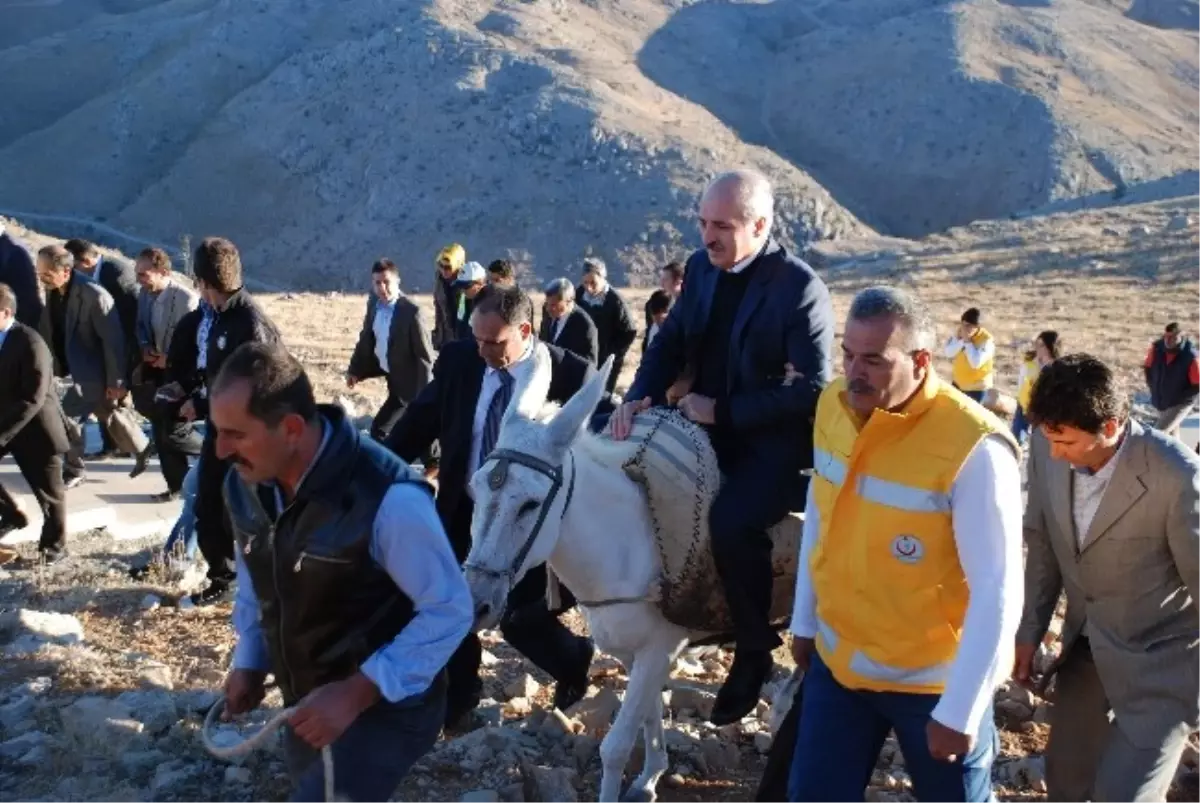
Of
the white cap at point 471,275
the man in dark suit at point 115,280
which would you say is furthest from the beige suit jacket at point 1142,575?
the man in dark suit at point 115,280

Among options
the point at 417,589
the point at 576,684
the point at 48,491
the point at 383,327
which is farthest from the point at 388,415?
the point at 417,589

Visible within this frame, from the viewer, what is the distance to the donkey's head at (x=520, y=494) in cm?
437

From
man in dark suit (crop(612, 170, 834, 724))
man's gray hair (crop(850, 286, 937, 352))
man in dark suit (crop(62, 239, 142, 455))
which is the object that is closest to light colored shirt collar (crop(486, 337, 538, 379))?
man in dark suit (crop(612, 170, 834, 724))

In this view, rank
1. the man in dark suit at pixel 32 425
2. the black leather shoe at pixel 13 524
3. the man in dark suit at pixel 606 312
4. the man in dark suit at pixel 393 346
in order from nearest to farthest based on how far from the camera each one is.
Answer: the man in dark suit at pixel 32 425, the black leather shoe at pixel 13 524, the man in dark suit at pixel 393 346, the man in dark suit at pixel 606 312

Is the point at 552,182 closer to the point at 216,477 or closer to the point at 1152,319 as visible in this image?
the point at 1152,319

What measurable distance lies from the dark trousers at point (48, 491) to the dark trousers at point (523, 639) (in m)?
4.18

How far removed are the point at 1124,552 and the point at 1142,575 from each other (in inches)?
4.1

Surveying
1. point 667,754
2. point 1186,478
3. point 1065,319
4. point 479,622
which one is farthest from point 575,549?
point 1065,319

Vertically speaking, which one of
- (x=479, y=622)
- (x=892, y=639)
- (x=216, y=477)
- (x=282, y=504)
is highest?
(x=282, y=504)

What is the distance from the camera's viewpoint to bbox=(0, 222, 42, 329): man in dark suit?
1050 centimetres

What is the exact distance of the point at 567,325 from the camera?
984 cm

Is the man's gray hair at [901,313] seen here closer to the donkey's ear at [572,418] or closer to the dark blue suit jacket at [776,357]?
the donkey's ear at [572,418]

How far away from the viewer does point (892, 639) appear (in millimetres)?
3703

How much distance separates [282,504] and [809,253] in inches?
1920
